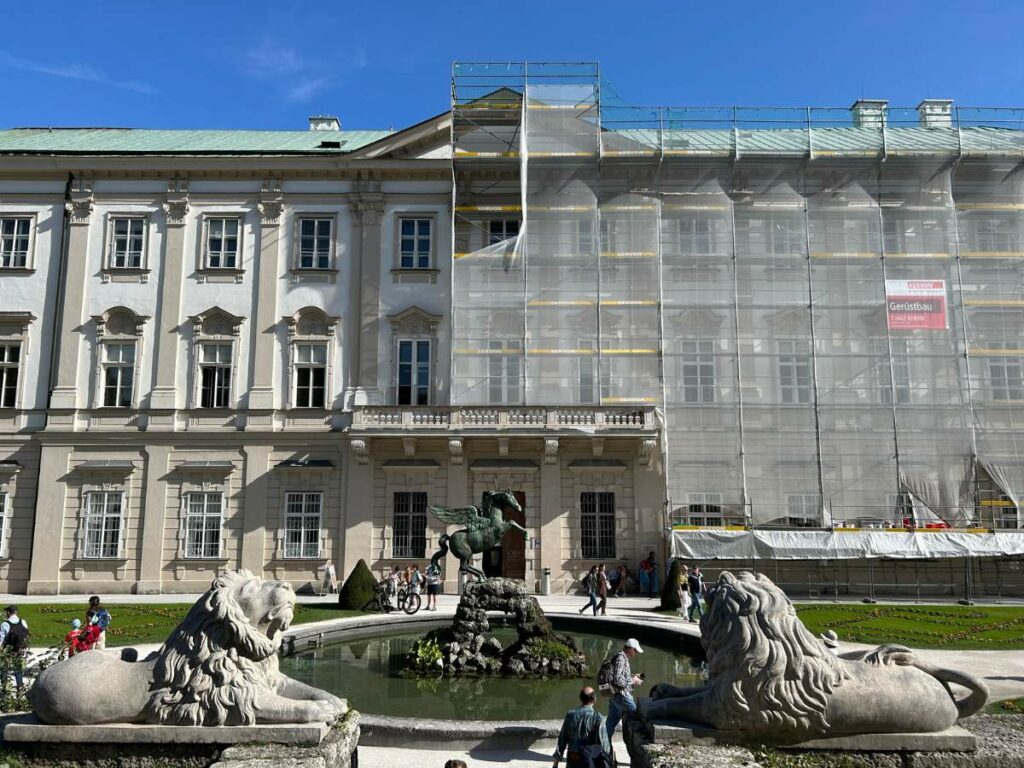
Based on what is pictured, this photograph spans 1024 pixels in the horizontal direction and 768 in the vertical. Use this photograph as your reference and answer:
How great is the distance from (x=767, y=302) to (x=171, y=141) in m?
25.4

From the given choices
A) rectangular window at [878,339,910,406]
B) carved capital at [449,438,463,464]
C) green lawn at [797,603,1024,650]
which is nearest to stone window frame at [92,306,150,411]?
carved capital at [449,438,463,464]

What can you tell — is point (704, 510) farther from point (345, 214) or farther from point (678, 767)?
point (678, 767)

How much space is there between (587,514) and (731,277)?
385 inches

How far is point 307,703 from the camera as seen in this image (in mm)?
6570

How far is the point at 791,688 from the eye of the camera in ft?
20.7

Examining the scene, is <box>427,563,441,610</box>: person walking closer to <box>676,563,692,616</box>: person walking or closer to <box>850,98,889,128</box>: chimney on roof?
<box>676,563,692,616</box>: person walking

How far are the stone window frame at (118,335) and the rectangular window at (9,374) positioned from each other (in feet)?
9.87

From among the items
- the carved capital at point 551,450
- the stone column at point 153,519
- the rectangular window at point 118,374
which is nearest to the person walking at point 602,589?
the carved capital at point 551,450

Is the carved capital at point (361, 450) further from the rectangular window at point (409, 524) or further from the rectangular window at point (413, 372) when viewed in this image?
the rectangular window at point (413, 372)

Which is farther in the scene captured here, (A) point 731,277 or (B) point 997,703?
(A) point 731,277

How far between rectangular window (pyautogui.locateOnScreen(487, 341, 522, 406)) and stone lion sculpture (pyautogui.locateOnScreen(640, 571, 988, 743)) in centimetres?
2284

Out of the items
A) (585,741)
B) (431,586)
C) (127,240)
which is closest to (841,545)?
(431,586)

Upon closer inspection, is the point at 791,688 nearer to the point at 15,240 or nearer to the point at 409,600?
the point at 409,600

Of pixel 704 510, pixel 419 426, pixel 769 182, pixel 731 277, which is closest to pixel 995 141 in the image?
pixel 769 182
